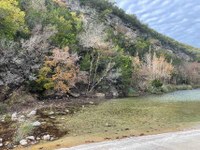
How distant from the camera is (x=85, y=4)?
130 metres

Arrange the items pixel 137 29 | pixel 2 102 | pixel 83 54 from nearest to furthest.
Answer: pixel 2 102 < pixel 83 54 < pixel 137 29

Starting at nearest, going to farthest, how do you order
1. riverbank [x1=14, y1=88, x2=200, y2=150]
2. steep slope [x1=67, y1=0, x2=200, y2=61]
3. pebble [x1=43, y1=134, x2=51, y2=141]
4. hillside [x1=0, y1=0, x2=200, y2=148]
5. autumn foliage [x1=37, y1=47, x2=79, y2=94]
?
1. riverbank [x1=14, y1=88, x2=200, y2=150]
2. pebble [x1=43, y1=134, x2=51, y2=141]
3. hillside [x1=0, y1=0, x2=200, y2=148]
4. autumn foliage [x1=37, y1=47, x2=79, y2=94]
5. steep slope [x1=67, y1=0, x2=200, y2=61]

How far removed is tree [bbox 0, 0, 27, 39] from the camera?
53750mm

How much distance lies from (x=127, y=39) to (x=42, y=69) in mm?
61174

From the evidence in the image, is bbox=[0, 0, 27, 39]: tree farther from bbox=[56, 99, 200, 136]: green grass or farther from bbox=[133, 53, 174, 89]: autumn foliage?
bbox=[133, 53, 174, 89]: autumn foliage

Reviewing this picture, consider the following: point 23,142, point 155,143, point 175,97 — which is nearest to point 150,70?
point 175,97

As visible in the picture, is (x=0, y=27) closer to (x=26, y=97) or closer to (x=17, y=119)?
(x=26, y=97)

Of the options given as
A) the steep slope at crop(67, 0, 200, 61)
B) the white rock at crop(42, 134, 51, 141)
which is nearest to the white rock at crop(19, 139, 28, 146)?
the white rock at crop(42, 134, 51, 141)

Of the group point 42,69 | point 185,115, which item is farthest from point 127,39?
point 185,115

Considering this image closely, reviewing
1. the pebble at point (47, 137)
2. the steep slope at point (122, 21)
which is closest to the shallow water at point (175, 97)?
the pebble at point (47, 137)

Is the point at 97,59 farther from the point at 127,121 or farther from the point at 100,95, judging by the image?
the point at 127,121

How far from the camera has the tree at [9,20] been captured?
53.8m

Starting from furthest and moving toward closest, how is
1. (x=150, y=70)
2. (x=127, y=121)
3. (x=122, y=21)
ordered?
(x=122, y=21), (x=150, y=70), (x=127, y=121)

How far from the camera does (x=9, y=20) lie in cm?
5516
